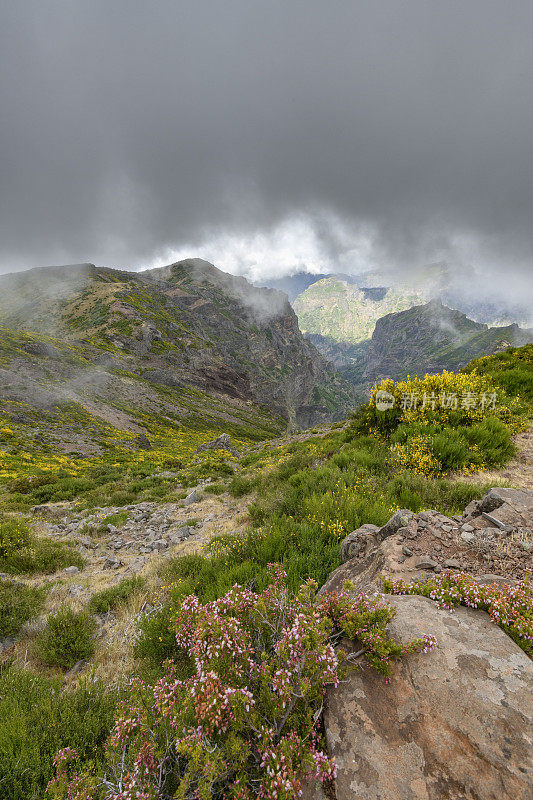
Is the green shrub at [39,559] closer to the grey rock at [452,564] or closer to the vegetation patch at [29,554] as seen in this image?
the vegetation patch at [29,554]

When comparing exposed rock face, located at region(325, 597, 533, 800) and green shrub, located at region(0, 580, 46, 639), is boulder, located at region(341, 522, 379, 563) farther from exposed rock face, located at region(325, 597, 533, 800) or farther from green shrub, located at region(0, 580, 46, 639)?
green shrub, located at region(0, 580, 46, 639)

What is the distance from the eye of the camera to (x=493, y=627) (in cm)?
250

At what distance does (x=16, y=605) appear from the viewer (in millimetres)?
4766

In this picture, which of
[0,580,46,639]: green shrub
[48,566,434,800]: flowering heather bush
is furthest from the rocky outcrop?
[0,580,46,639]: green shrub

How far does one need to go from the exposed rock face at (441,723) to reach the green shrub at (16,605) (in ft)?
17.1

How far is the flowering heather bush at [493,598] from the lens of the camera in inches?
95.3

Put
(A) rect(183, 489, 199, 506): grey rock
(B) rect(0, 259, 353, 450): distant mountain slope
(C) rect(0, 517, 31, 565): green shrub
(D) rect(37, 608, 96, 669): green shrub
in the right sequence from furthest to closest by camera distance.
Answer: (B) rect(0, 259, 353, 450): distant mountain slope, (A) rect(183, 489, 199, 506): grey rock, (C) rect(0, 517, 31, 565): green shrub, (D) rect(37, 608, 96, 669): green shrub

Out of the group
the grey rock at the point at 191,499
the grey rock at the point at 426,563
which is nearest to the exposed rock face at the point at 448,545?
the grey rock at the point at 426,563

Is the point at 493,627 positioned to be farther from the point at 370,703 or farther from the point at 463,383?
the point at 463,383

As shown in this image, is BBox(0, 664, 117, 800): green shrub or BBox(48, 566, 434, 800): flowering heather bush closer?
BBox(48, 566, 434, 800): flowering heather bush

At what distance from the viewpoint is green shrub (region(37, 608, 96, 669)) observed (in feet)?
13.3

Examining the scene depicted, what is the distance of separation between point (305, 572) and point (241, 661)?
2254 mm

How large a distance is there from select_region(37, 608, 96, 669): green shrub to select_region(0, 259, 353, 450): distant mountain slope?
33849 millimetres

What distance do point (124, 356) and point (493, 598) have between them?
113 m
